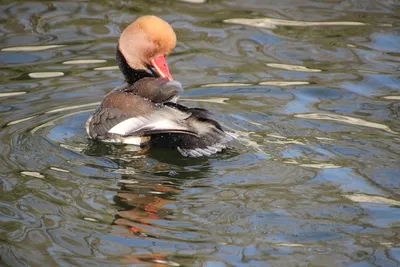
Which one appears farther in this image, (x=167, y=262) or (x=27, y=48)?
(x=27, y=48)

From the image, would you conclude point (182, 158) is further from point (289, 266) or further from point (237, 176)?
point (289, 266)

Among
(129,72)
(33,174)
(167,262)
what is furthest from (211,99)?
(167,262)

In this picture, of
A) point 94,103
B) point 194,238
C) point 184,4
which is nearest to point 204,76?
point 94,103

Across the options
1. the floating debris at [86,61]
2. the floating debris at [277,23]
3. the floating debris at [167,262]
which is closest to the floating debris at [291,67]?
the floating debris at [277,23]

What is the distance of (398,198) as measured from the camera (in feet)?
16.7

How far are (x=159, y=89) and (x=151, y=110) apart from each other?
0.64 feet

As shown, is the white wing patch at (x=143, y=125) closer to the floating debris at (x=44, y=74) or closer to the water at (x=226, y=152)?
the water at (x=226, y=152)

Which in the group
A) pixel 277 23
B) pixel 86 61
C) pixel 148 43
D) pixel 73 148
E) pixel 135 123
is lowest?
pixel 73 148

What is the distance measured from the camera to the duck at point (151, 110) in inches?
225

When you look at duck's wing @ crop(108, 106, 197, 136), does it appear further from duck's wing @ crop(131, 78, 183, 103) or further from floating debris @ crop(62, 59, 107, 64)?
floating debris @ crop(62, 59, 107, 64)

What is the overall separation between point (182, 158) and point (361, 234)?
1.73 m

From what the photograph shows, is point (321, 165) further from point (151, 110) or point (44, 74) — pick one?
point (44, 74)

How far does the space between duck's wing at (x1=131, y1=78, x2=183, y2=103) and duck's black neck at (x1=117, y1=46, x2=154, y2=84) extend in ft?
1.88

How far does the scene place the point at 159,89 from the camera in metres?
5.91
